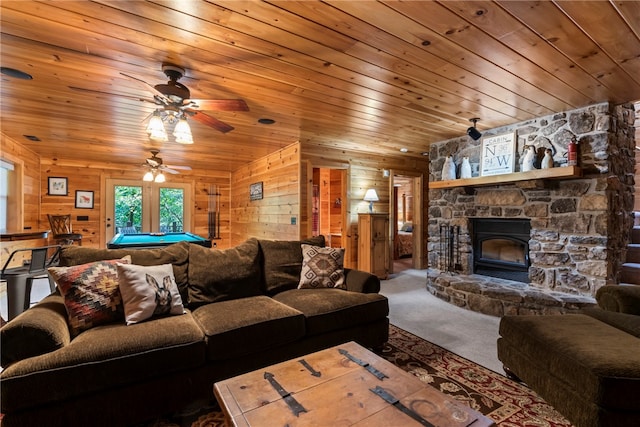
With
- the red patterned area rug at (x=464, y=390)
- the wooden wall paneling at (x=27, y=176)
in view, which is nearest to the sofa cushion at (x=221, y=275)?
the red patterned area rug at (x=464, y=390)

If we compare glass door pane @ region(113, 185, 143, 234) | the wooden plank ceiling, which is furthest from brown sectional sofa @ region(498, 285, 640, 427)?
glass door pane @ region(113, 185, 143, 234)

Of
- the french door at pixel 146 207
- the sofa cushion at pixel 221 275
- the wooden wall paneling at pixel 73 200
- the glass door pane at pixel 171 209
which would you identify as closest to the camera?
the sofa cushion at pixel 221 275

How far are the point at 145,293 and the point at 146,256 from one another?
48 centimetres

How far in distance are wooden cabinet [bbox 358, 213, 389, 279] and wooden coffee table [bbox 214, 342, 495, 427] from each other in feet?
12.2

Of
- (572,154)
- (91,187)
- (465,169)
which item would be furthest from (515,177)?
(91,187)

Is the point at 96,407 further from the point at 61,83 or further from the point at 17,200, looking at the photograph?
the point at 17,200

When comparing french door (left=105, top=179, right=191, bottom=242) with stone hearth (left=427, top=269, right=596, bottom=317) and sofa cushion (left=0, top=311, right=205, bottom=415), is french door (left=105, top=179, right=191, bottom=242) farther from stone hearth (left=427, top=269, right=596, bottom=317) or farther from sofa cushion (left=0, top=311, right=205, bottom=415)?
stone hearth (left=427, top=269, right=596, bottom=317)

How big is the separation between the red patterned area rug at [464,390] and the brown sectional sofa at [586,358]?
13 cm

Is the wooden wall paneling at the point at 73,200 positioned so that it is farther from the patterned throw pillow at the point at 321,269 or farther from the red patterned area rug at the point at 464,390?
the red patterned area rug at the point at 464,390

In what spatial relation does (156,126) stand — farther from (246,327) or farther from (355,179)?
(355,179)

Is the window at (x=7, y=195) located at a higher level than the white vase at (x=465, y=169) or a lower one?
lower

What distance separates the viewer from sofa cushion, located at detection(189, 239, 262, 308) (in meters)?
2.42

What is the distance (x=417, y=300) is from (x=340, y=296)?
201cm

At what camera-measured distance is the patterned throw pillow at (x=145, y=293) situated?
195cm
